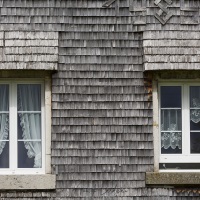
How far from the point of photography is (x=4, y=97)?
11742 mm

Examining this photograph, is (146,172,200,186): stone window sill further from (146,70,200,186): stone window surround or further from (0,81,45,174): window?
(0,81,45,174): window

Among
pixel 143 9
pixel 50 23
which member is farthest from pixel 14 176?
pixel 143 9

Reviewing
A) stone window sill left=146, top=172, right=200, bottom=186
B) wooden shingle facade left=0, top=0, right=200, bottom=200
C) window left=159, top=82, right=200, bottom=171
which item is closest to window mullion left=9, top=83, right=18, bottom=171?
wooden shingle facade left=0, top=0, right=200, bottom=200

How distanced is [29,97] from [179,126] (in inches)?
87.5

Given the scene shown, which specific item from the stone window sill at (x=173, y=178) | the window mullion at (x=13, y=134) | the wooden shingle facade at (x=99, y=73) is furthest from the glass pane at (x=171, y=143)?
the window mullion at (x=13, y=134)

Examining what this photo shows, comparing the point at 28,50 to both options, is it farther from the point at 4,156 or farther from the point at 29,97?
the point at 4,156

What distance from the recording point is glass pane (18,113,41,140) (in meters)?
11.7

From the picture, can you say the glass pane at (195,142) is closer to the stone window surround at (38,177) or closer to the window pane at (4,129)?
the stone window surround at (38,177)

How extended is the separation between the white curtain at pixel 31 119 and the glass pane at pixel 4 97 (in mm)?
173

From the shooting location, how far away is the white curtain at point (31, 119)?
11.7 m

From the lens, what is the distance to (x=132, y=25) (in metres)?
11.7

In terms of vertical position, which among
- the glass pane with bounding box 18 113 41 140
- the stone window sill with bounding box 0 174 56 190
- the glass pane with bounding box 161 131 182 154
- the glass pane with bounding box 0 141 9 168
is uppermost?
the glass pane with bounding box 18 113 41 140

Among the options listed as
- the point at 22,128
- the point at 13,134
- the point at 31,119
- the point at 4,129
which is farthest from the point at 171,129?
the point at 4,129

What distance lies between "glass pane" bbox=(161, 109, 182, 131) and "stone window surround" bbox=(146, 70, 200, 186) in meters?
0.21
